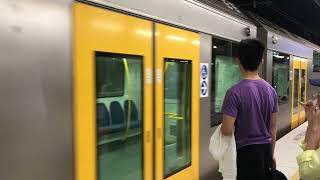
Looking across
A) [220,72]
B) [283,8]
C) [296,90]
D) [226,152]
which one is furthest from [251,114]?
[283,8]

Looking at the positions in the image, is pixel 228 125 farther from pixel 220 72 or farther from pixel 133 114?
pixel 220 72

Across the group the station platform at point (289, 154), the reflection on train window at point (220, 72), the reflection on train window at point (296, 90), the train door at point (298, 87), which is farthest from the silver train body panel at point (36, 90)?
the reflection on train window at point (296, 90)

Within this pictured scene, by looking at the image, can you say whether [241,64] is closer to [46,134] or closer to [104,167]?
[104,167]

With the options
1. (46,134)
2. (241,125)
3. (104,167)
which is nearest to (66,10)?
(46,134)

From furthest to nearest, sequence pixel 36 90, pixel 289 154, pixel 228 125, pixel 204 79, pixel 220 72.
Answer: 1. pixel 289 154
2. pixel 220 72
3. pixel 204 79
4. pixel 228 125
5. pixel 36 90

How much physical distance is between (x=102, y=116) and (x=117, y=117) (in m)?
0.22

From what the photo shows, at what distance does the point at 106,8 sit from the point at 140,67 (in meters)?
0.60

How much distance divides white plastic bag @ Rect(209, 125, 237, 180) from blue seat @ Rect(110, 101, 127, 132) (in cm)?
69

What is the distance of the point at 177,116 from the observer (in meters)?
4.02

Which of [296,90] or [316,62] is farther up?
[316,62]

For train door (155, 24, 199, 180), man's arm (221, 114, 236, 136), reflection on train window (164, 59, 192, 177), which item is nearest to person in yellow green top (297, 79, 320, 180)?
man's arm (221, 114, 236, 136)

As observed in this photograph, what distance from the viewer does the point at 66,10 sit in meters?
2.41

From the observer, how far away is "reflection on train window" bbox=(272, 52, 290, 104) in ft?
25.2

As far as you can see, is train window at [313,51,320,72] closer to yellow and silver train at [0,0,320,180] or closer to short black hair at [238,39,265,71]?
yellow and silver train at [0,0,320,180]
